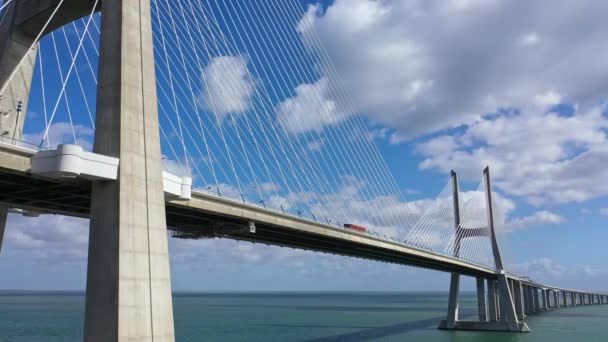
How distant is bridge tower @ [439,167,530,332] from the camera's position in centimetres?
5941

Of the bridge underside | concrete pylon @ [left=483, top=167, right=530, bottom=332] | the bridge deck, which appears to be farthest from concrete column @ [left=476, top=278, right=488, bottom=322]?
the bridge deck

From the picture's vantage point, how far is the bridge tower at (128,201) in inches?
539

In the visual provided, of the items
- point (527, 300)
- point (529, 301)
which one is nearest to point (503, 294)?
point (527, 300)

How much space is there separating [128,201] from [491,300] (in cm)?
5952

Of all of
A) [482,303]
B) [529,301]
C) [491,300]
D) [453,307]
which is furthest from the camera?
[529,301]

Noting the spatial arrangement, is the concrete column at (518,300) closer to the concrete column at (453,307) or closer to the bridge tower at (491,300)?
the bridge tower at (491,300)

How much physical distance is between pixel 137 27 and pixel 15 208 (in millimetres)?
9139

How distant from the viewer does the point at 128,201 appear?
559 inches

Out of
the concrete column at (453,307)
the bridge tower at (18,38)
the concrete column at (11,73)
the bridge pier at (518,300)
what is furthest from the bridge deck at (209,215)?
the bridge pier at (518,300)

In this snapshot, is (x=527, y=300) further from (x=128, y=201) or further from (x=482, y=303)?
(x=128, y=201)

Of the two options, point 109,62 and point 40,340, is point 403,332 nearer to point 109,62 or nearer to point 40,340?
point 40,340

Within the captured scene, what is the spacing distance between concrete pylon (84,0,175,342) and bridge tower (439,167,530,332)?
51052 millimetres

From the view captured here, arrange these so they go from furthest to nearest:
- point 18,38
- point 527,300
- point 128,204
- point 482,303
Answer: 1. point 527,300
2. point 482,303
3. point 18,38
4. point 128,204

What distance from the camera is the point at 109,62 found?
1516cm
